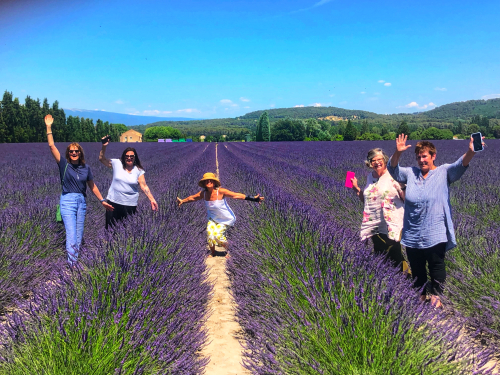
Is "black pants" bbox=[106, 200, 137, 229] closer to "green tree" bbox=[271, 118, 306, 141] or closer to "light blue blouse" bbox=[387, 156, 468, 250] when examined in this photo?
"light blue blouse" bbox=[387, 156, 468, 250]

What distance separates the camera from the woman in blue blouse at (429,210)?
261cm

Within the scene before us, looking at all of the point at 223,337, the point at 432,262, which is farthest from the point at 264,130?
the point at 223,337

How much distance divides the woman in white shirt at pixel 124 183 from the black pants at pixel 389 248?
2.51 m

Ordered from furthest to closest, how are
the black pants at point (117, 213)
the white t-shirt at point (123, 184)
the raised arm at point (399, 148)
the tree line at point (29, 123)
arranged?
the tree line at point (29, 123) < the black pants at point (117, 213) < the white t-shirt at point (123, 184) < the raised arm at point (399, 148)

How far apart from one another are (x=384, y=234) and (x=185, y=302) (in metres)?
1.79

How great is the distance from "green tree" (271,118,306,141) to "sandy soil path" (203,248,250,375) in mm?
86500

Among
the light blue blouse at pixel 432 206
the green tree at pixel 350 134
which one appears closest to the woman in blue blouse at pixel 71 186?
the light blue blouse at pixel 432 206

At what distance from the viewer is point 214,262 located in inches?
180

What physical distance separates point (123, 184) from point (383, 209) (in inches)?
111

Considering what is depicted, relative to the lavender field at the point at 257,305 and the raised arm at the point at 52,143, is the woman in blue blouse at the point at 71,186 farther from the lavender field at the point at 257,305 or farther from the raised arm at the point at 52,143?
the lavender field at the point at 257,305

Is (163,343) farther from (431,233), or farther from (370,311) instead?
(431,233)

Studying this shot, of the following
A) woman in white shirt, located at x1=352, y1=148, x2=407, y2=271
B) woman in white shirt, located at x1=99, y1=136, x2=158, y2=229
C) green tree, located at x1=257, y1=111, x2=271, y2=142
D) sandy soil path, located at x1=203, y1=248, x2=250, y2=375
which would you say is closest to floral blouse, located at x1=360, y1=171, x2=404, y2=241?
woman in white shirt, located at x1=352, y1=148, x2=407, y2=271

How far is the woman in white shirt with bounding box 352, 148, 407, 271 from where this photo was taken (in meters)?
2.96

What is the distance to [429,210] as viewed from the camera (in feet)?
8.62
